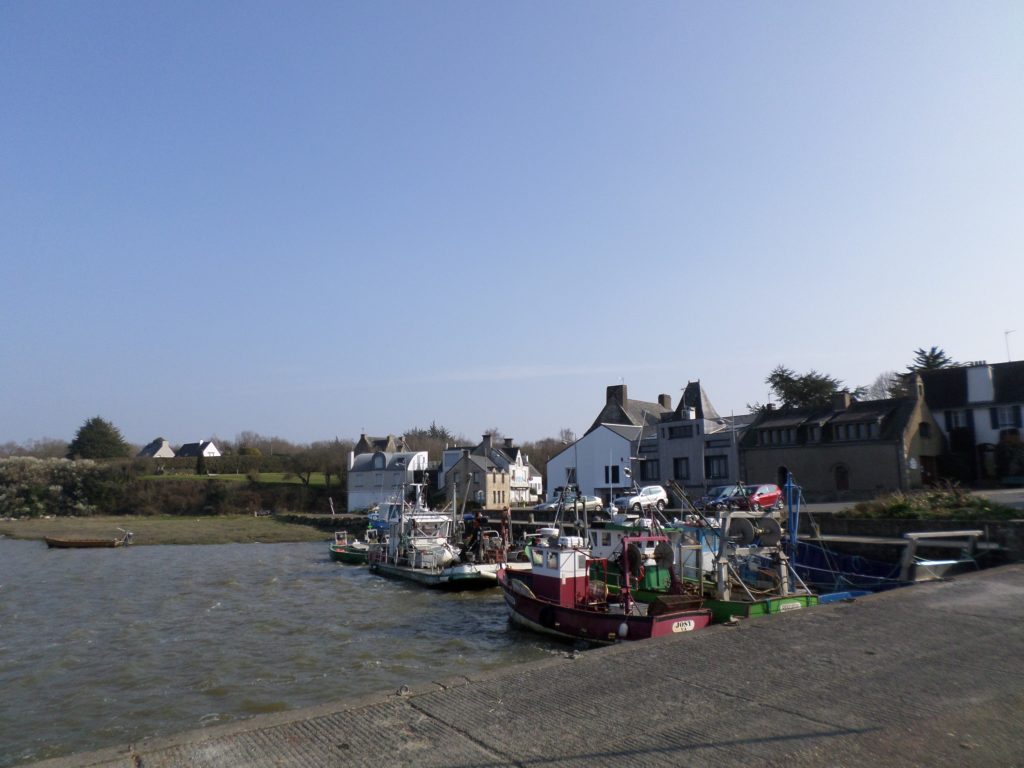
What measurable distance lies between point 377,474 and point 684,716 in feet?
250

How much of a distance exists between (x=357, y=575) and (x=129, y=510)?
55479mm

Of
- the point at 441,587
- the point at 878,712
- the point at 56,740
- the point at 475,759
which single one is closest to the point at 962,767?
the point at 878,712

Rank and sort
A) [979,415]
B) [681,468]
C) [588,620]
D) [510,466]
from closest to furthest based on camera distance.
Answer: [588,620] < [979,415] < [681,468] < [510,466]

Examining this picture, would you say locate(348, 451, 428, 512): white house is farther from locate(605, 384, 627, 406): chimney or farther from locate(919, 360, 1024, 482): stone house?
locate(919, 360, 1024, 482): stone house

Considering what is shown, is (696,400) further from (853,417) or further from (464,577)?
(464,577)

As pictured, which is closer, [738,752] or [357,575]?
[738,752]

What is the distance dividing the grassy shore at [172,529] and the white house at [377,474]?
408 inches

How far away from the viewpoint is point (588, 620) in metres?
17.4

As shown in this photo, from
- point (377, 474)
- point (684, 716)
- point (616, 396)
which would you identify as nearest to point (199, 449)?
point (377, 474)

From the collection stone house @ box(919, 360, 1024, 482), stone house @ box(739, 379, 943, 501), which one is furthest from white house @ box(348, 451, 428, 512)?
stone house @ box(919, 360, 1024, 482)

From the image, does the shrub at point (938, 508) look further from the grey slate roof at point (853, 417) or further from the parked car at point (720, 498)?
the grey slate roof at point (853, 417)

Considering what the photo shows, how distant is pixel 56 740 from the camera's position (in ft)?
40.9

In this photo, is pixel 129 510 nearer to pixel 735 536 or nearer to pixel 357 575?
pixel 357 575

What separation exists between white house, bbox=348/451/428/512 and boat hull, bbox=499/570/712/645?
57618mm
